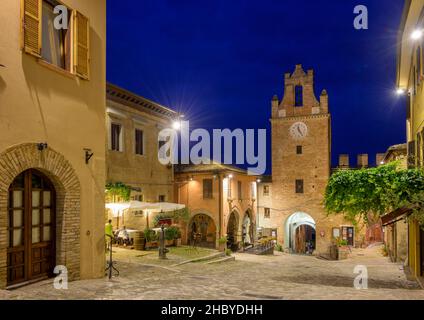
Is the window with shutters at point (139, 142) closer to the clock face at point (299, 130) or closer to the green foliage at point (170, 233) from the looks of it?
the green foliage at point (170, 233)

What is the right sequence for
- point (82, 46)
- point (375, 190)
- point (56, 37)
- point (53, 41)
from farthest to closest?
point (375, 190) < point (82, 46) < point (56, 37) < point (53, 41)

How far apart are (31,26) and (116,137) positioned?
11415 millimetres

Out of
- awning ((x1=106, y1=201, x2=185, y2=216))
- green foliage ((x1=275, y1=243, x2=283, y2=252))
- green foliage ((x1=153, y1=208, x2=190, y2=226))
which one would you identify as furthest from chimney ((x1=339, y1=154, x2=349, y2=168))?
awning ((x1=106, y1=201, x2=185, y2=216))

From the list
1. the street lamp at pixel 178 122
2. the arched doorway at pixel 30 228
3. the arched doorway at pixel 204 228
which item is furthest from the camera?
the arched doorway at pixel 204 228

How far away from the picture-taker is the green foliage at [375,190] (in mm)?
9438

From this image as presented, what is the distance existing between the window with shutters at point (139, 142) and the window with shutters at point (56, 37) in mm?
11091

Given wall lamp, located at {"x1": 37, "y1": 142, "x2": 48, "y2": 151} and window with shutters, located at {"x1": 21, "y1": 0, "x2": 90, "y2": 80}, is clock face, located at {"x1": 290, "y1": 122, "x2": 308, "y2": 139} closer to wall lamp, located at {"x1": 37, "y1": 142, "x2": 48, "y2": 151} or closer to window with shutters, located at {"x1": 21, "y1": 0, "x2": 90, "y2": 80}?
window with shutters, located at {"x1": 21, "y1": 0, "x2": 90, "y2": 80}

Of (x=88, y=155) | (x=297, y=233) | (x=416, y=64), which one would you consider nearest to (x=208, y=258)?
(x=88, y=155)

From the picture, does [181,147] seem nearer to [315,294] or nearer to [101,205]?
[101,205]

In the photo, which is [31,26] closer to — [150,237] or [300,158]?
[150,237]

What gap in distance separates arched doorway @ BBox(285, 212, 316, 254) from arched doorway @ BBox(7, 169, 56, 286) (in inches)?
1087

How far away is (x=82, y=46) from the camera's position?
9.48 meters

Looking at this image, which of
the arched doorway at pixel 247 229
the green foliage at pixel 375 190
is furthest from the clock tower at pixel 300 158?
the green foliage at pixel 375 190
